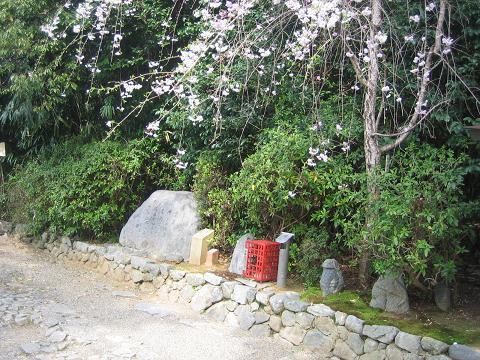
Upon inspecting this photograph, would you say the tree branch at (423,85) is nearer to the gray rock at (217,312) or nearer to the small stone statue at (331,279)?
the small stone statue at (331,279)

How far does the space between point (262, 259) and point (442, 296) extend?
179 centimetres

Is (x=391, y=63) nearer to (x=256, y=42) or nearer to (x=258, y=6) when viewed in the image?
(x=256, y=42)

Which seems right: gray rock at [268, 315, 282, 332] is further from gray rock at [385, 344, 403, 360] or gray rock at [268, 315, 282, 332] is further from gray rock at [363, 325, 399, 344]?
gray rock at [385, 344, 403, 360]

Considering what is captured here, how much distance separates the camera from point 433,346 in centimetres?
389

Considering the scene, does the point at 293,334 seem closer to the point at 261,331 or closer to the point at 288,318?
the point at 288,318

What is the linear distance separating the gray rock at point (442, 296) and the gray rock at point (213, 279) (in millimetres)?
2153

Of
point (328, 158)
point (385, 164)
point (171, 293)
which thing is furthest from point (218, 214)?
point (385, 164)

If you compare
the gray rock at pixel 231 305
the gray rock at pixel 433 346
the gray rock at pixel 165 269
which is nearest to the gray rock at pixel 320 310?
the gray rock at pixel 433 346

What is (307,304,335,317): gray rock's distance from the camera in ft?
15.0

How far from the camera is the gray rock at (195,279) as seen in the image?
5879 mm

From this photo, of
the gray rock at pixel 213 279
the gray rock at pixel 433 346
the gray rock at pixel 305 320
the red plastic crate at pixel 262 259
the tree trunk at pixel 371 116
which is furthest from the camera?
the gray rock at pixel 213 279

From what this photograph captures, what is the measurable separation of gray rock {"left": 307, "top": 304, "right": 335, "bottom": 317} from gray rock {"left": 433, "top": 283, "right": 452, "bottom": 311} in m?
0.97

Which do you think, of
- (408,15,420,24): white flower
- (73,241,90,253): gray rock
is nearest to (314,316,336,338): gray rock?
(408,15,420,24): white flower

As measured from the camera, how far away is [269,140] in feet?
20.1
